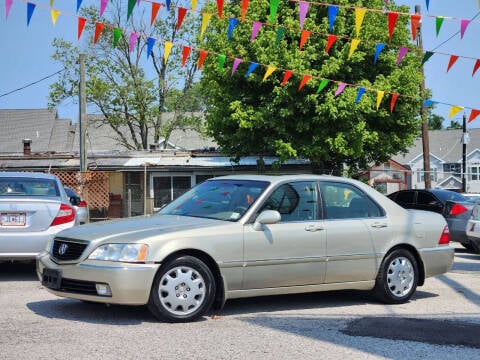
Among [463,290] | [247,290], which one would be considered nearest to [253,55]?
[463,290]

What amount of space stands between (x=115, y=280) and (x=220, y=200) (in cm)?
166

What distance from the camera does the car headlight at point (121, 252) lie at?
631 centimetres

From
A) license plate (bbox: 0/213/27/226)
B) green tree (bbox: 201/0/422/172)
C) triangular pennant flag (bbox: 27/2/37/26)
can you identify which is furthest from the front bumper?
green tree (bbox: 201/0/422/172)

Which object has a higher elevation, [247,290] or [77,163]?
[77,163]

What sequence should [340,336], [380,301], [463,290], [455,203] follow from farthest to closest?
1. [455,203]
2. [463,290]
3. [380,301]
4. [340,336]

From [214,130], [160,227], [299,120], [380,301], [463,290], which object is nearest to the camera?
Result: [160,227]

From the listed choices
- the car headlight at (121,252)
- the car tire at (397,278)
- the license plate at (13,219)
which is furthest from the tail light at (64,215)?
the car tire at (397,278)

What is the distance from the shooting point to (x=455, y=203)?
15336mm

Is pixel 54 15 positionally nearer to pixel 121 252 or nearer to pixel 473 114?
pixel 121 252

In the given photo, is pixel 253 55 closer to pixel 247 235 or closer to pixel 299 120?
pixel 299 120

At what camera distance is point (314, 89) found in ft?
82.8

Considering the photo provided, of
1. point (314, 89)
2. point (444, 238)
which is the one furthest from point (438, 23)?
point (314, 89)

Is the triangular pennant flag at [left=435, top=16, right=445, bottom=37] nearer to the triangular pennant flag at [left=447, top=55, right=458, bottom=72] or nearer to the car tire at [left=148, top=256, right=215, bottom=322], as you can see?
the triangular pennant flag at [left=447, top=55, right=458, bottom=72]

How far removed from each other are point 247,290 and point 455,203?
382 inches
